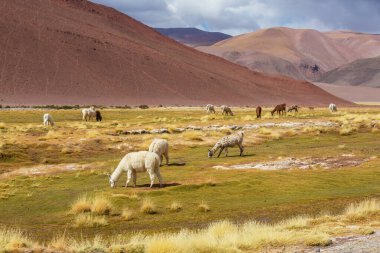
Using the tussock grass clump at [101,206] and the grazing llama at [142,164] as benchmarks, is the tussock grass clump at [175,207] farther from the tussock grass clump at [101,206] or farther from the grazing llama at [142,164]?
the grazing llama at [142,164]

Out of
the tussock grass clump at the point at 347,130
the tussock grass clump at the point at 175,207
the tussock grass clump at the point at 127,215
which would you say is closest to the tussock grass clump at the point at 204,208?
the tussock grass clump at the point at 175,207

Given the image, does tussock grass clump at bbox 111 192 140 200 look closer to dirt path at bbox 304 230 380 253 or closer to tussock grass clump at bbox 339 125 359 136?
dirt path at bbox 304 230 380 253

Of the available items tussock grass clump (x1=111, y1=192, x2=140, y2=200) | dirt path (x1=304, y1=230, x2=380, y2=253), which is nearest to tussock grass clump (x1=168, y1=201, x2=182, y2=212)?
tussock grass clump (x1=111, y1=192, x2=140, y2=200)

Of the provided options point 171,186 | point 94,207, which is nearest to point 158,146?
point 171,186

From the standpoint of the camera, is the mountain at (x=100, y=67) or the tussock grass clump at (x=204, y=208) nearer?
the tussock grass clump at (x=204, y=208)

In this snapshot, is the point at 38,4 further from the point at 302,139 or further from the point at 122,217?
the point at 122,217

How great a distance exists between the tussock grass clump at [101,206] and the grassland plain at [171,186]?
2.1 inches

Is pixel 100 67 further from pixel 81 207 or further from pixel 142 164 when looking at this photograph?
pixel 81 207

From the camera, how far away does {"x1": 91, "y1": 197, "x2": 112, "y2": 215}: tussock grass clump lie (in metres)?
16.7

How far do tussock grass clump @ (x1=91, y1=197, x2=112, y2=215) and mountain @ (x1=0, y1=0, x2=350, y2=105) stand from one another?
101m

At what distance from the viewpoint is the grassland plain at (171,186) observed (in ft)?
53.2

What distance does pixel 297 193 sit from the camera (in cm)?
1966

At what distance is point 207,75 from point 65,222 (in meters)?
146

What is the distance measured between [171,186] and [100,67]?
4734 inches
